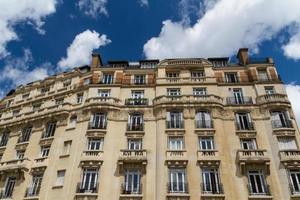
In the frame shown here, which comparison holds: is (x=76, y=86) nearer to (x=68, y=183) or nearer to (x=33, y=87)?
(x=33, y=87)

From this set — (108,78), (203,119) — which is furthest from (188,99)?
(108,78)

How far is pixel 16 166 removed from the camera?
93.2 ft

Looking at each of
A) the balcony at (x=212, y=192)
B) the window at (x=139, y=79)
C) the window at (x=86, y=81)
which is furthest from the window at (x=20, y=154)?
the balcony at (x=212, y=192)

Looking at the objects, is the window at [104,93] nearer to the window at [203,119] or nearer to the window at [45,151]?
the window at [45,151]

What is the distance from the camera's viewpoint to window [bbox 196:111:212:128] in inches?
1122

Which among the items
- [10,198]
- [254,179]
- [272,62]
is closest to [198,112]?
[254,179]

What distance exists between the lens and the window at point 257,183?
2419 centimetres

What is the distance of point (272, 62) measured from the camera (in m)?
33.0

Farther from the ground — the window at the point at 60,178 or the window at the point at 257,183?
the window at the point at 60,178

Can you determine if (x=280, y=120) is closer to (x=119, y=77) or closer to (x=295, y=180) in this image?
(x=295, y=180)

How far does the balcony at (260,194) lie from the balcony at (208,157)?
10.8 feet

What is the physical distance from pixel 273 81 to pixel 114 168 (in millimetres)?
18746

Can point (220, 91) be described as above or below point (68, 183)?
above

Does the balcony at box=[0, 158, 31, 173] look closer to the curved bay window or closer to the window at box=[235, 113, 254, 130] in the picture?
the curved bay window
